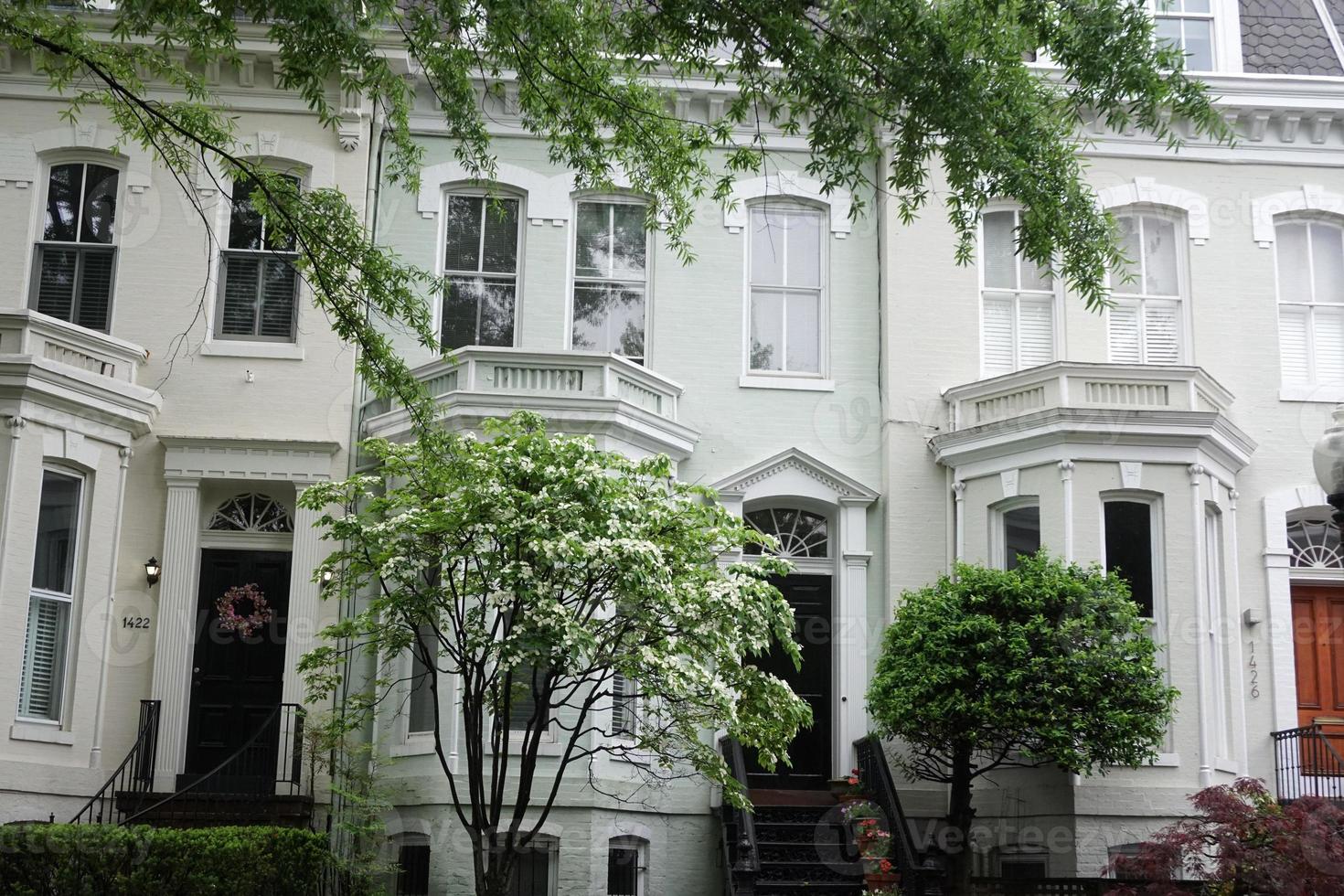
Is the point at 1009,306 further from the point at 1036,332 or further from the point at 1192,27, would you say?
the point at 1192,27

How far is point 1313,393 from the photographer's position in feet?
55.4

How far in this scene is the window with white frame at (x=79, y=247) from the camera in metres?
16.2

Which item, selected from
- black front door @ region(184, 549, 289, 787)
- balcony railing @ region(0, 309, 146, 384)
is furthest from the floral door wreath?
balcony railing @ region(0, 309, 146, 384)

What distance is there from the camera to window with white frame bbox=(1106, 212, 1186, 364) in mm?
17031

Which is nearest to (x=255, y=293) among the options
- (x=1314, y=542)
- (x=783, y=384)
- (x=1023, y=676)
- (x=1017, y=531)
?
(x=783, y=384)

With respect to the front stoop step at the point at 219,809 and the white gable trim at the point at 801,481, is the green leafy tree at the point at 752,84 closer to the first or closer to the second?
the front stoop step at the point at 219,809

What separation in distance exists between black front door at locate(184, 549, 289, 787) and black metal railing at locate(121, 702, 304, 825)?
0.75 feet

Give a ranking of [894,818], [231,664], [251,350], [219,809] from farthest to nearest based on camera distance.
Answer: [251,350]
[231,664]
[219,809]
[894,818]

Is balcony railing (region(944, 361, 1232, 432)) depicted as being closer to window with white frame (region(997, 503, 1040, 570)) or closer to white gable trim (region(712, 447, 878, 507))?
window with white frame (region(997, 503, 1040, 570))

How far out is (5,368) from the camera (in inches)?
564

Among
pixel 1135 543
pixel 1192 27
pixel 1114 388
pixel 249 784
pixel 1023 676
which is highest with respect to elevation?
pixel 1192 27

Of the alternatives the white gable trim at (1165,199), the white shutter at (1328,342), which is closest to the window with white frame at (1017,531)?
the white gable trim at (1165,199)

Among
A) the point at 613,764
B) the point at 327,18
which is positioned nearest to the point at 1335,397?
the point at 613,764

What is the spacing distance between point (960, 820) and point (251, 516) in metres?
7.92
